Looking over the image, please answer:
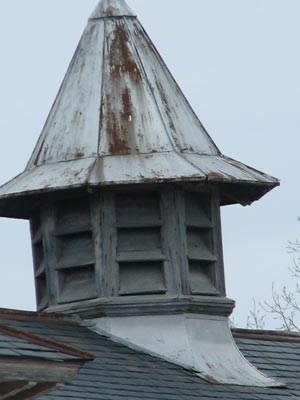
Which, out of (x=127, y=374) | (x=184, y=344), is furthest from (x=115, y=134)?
(x=127, y=374)

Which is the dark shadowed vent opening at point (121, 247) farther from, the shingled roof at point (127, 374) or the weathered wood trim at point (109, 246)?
the shingled roof at point (127, 374)

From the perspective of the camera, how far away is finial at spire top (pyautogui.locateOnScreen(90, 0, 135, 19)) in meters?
22.3

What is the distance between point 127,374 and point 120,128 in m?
3.13

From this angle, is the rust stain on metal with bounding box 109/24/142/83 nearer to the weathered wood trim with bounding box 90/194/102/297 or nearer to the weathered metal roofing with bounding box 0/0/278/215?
the weathered metal roofing with bounding box 0/0/278/215

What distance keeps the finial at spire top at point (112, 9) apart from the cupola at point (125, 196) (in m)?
0.32

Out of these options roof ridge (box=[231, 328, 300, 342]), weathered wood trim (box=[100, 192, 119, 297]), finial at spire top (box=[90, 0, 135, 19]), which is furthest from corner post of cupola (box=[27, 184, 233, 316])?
finial at spire top (box=[90, 0, 135, 19])

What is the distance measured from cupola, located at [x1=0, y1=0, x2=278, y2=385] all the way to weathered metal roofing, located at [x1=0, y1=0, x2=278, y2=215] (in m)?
0.01

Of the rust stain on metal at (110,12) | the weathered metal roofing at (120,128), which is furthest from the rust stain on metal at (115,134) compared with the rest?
the rust stain on metal at (110,12)

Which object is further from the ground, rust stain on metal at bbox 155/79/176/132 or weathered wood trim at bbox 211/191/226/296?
rust stain on metal at bbox 155/79/176/132

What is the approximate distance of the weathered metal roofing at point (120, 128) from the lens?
68.1ft

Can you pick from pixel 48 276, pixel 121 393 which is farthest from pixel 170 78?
pixel 121 393

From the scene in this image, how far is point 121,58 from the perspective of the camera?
71.9 ft

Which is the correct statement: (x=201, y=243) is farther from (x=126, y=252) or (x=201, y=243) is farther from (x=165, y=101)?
(x=165, y=101)

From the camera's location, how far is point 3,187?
2133 centimetres
